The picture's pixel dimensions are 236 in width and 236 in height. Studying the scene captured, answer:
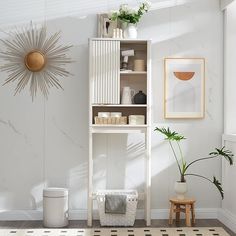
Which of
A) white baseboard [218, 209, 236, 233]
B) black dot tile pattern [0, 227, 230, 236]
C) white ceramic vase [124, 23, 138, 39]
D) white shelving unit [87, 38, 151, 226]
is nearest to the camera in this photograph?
black dot tile pattern [0, 227, 230, 236]

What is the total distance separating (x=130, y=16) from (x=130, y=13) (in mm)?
30

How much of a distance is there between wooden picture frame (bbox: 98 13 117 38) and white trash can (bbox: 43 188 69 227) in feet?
5.41

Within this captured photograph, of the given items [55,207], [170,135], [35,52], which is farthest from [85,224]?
[35,52]

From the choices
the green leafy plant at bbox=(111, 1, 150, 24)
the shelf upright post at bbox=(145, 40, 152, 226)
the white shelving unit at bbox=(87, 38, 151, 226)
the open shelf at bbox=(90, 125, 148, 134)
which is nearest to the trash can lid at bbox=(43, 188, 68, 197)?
the white shelving unit at bbox=(87, 38, 151, 226)

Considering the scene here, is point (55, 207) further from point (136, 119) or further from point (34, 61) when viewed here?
point (34, 61)

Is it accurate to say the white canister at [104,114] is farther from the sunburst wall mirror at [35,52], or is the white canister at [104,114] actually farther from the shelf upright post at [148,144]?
the sunburst wall mirror at [35,52]

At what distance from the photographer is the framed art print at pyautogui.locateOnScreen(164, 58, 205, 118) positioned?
504 centimetres

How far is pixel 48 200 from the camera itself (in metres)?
4.67

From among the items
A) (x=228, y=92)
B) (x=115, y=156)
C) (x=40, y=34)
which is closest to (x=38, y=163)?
(x=115, y=156)

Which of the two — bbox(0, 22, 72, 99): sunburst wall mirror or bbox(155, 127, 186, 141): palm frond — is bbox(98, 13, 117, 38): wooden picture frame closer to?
bbox(0, 22, 72, 99): sunburst wall mirror

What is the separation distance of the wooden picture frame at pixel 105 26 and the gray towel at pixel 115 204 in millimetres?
1643

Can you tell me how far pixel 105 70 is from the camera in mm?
4703

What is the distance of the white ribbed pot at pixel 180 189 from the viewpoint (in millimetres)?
4738

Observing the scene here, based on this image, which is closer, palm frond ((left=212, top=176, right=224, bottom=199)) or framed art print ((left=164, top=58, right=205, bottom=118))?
palm frond ((left=212, top=176, right=224, bottom=199))
